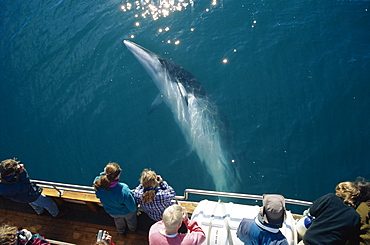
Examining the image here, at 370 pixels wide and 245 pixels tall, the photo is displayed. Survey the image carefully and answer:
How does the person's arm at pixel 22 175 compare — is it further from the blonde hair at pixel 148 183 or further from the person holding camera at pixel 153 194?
the blonde hair at pixel 148 183

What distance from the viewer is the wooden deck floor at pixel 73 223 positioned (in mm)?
5984

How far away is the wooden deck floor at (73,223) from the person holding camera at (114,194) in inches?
22.5

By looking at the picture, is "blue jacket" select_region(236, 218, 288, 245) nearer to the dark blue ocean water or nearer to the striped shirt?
the striped shirt

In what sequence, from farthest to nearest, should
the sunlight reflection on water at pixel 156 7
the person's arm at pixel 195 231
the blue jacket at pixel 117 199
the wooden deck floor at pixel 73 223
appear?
the sunlight reflection on water at pixel 156 7 < the wooden deck floor at pixel 73 223 < the blue jacket at pixel 117 199 < the person's arm at pixel 195 231

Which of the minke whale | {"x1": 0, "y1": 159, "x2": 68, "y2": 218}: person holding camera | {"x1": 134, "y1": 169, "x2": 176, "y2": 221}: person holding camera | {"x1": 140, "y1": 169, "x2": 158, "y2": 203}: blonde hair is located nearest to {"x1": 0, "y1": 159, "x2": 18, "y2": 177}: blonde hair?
{"x1": 0, "y1": 159, "x2": 68, "y2": 218}: person holding camera

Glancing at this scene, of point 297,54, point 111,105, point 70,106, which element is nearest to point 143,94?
point 111,105

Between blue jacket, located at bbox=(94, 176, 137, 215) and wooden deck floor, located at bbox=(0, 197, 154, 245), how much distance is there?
Answer: 0.99m

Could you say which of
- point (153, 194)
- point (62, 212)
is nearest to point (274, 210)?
point (153, 194)

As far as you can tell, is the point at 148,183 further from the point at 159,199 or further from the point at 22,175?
the point at 22,175

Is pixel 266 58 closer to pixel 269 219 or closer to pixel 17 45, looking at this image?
pixel 269 219

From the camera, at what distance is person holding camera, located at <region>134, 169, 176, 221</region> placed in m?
4.71

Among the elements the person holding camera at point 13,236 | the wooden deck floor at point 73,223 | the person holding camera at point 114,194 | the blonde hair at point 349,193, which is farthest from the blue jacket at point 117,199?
the blonde hair at point 349,193

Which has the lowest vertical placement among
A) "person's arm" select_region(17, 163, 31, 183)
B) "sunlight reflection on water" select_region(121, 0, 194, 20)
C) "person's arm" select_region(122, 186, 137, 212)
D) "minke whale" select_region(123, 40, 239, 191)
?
"minke whale" select_region(123, 40, 239, 191)

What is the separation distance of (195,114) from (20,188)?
19.1 ft
